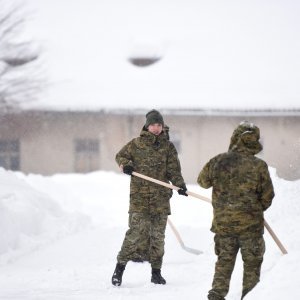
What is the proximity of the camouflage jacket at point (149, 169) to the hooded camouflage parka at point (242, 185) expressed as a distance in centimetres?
133

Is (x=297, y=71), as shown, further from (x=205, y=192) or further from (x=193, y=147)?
(x=205, y=192)

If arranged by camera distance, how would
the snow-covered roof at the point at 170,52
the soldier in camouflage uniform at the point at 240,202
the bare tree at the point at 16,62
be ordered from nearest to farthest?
the soldier in camouflage uniform at the point at 240,202 < the bare tree at the point at 16,62 < the snow-covered roof at the point at 170,52

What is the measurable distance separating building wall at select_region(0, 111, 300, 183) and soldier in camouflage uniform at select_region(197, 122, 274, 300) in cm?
1722

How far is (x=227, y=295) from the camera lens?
521 centimetres

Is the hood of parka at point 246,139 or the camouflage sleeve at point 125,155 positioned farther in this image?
the camouflage sleeve at point 125,155

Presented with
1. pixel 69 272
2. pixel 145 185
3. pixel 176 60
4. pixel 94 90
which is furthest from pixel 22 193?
pixel 176 60

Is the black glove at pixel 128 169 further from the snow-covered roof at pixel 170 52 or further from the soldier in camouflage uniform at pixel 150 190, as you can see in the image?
the snow-covered roof at pixel 170 52

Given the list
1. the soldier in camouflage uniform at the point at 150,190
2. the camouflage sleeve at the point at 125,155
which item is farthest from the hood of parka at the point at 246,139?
the camouflage sleeve at the point at 125,155

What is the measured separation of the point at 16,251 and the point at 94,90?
1455cm

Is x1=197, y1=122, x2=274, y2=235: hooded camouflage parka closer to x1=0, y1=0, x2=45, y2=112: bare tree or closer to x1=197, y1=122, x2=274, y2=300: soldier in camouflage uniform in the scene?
x1=197, y1=122, x2=274, y2=300: soldier in camouflage uniform

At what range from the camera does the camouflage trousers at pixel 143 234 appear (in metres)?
6.03

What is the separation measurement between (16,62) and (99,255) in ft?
51.8

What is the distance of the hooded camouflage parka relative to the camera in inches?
184

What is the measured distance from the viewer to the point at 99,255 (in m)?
8.58
